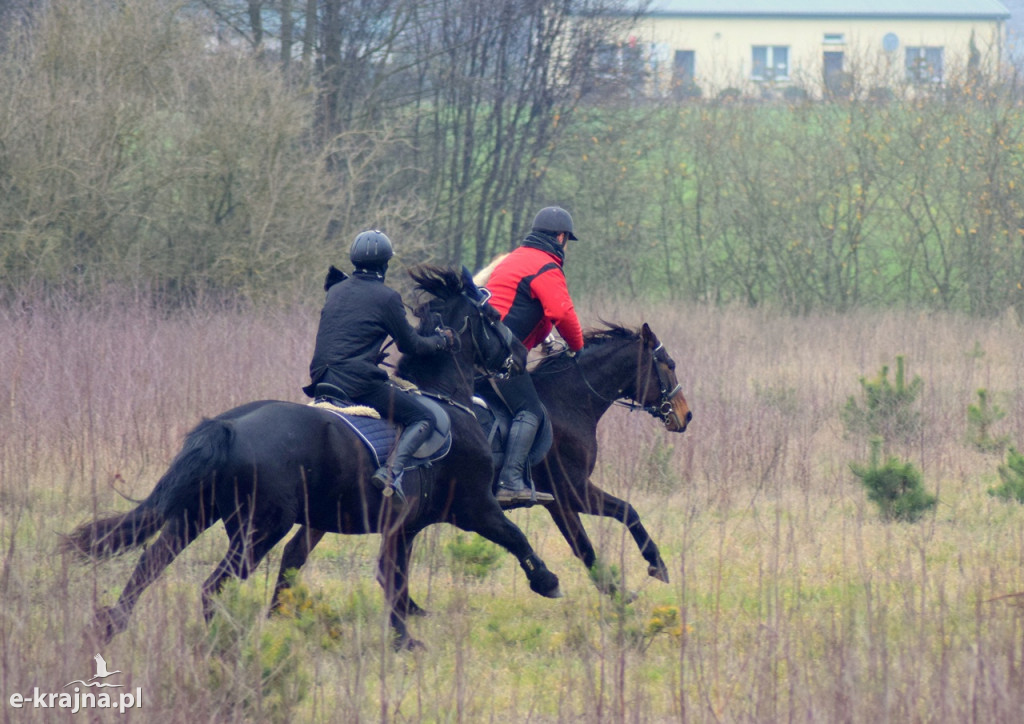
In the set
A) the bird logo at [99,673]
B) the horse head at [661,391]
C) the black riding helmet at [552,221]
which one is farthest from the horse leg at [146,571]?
the horse head at [661,391]

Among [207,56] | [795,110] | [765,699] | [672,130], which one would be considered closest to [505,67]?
[672,130]

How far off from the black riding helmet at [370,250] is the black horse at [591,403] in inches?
60.7

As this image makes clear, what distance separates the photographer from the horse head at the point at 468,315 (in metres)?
6.32

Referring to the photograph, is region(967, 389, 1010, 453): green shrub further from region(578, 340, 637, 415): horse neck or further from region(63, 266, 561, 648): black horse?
region(63, 266, 561, 648): black horse

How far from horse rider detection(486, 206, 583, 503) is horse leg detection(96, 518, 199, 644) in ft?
6.84

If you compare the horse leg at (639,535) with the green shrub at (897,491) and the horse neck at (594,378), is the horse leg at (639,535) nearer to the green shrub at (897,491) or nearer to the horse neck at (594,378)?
the horse neck at (594,378)

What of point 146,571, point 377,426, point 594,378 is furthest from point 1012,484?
point 146,571

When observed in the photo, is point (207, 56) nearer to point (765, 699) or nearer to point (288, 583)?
point (288, 583)

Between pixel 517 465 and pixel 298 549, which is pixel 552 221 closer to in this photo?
pixel 517 465

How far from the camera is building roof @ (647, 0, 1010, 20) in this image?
56.7 metres

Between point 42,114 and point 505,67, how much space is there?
423 inches

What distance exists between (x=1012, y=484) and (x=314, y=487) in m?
5.27

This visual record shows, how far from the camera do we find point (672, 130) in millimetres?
24750

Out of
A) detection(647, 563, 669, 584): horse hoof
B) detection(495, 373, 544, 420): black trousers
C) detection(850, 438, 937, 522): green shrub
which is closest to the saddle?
detection(495, 373, 544, 420): black trousers
